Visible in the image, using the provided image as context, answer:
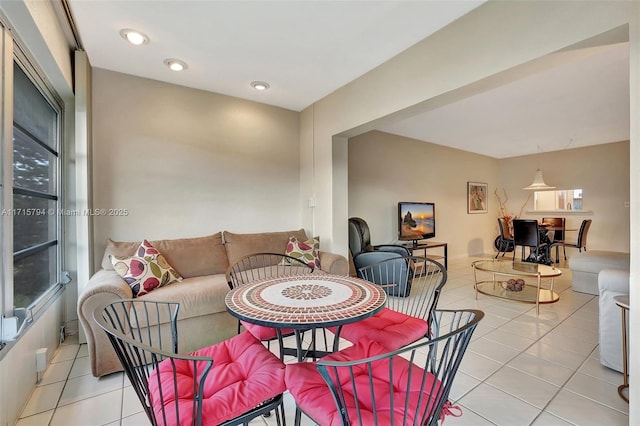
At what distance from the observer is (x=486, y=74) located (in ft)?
6.30

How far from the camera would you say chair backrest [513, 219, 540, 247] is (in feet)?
17.4

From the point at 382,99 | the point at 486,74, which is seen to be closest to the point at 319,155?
the point at 382,99

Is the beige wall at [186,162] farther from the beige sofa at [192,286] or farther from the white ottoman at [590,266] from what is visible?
the white ottoman at [590,266]

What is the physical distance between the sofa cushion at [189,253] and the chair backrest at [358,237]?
5.83 feet

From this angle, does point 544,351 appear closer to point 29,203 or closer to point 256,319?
point 256,319

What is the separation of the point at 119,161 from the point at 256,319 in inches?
102

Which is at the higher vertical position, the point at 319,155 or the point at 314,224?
the point at 319,155

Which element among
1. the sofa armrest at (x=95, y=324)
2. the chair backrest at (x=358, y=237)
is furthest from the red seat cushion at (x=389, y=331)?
the chair backrest at (x=358, y=237)

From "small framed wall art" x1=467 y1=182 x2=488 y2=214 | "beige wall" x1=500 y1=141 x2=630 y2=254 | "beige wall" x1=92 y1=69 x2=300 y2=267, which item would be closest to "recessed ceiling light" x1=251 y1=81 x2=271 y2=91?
"beige wall" x1=92 y1=69 x2=300 y2=267

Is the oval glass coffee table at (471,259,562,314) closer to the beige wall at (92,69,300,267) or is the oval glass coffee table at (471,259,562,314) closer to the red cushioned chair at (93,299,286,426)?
the beige wall at (92,69,300,267)

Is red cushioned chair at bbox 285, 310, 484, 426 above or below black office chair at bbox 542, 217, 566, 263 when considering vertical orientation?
below

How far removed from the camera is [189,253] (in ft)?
9.62

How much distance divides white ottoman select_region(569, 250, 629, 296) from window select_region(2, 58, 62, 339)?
5.66 m

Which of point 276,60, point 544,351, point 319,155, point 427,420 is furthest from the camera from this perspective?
point 319,155
